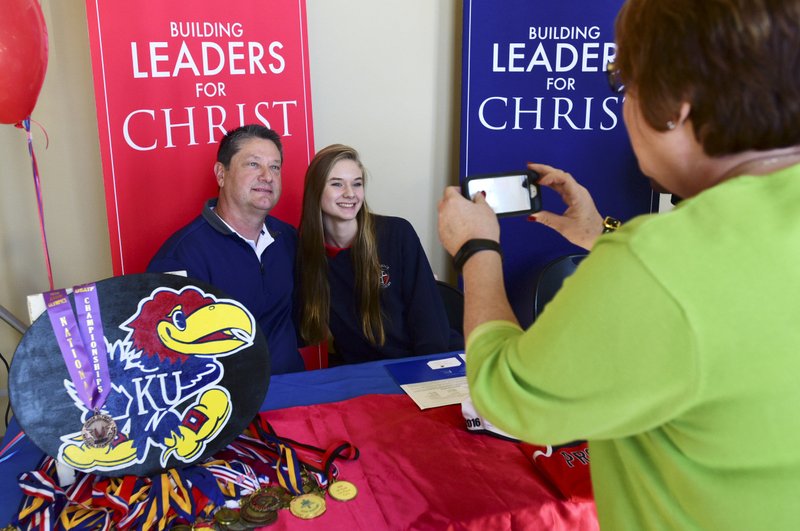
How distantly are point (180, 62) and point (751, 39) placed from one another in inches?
90.1

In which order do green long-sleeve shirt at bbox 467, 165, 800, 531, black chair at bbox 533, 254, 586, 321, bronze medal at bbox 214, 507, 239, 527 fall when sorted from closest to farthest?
green long-sleeve shirt at bbox 467, 165, 800, 531, bronze medal at bbox 214, 507, 239, 527, black chair at bbox 533, 254, 586, 321

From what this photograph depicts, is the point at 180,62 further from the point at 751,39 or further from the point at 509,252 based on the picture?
the point at 751,39

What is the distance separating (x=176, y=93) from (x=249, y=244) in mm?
690

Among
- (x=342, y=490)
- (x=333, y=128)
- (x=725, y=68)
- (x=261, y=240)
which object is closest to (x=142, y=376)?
(x=342, y=490)

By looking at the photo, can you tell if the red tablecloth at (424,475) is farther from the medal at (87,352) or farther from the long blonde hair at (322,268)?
the long blonde hair at (322,268)

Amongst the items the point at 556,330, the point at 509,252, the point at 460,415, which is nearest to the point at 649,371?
the point at 556,330

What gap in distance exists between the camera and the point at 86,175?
2.78m

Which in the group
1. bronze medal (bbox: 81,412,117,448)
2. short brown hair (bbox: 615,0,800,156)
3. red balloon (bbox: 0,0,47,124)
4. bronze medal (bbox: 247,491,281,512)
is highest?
red balloon (bbox: 0,0,47,124)

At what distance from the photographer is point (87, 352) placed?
3.98 feet

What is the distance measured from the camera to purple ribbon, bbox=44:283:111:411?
1.20m

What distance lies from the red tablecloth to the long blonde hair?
957 mm

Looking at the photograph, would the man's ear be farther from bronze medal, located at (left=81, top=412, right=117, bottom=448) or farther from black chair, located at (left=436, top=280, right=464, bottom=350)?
bronze medal, located at (left=81, top=412, right=117, bottom=448)

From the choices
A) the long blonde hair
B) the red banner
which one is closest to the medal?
the long blonde hair

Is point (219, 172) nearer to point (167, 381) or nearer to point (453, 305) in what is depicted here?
point (453, 305)
